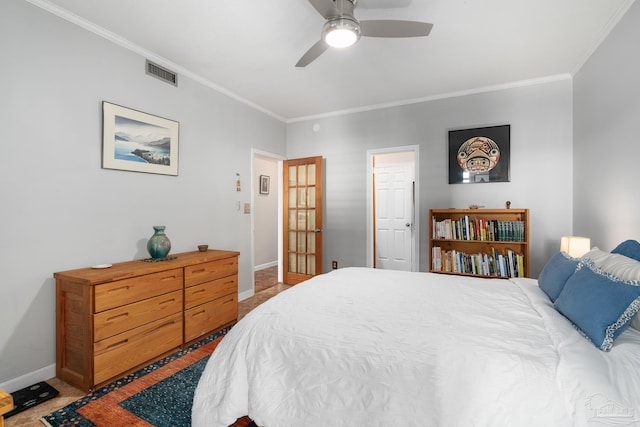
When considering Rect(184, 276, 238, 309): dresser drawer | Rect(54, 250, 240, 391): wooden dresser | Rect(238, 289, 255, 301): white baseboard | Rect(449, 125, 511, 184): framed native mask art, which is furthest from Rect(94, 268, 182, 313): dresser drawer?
Rect(449, 125, 511, 184): framed native mask art

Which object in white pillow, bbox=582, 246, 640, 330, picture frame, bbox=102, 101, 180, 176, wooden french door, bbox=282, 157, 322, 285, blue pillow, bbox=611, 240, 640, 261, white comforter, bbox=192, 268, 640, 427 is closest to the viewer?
white comforter, bbox=192, 268, 640, 427

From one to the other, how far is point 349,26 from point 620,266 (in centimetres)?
194

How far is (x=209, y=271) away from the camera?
287cm

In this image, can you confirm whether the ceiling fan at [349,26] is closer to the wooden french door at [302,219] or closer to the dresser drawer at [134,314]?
the dresser drawer at [134,314]

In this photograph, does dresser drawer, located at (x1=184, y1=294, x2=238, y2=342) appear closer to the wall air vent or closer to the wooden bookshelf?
the wall air vent

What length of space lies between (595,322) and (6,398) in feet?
6.81

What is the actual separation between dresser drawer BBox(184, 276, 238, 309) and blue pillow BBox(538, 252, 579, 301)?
8.85 ft

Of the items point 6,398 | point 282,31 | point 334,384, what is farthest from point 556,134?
point 6,398

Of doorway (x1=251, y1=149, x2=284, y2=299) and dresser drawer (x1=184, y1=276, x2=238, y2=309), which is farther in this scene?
doorway (x1=251, y1=149, x2=284, y2=299)

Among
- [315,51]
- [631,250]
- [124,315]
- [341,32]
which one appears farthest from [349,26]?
[124,315]

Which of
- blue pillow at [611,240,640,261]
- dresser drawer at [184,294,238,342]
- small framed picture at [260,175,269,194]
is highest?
small framed picture at [260,175,269,194]

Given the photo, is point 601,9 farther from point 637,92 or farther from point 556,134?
point 556,134

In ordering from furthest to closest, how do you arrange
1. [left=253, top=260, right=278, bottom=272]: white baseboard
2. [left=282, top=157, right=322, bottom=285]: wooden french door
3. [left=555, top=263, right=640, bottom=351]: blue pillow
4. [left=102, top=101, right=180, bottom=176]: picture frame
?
[left=253, top=260, right=278, bottom=272]: white baseboard < [left=282, top=157, right=322, bottom=285]: wooden french door < [left=102, top=101, right=180, bottom=176]: picture frame < [left=555, top=263, right=640, bottom=351]: blue pillow

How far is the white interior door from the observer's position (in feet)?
17.1
